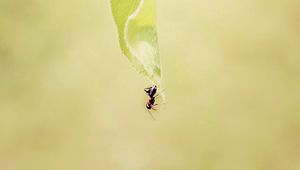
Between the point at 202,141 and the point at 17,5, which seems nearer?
the point at 202,141

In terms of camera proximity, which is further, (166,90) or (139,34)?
(166,90)

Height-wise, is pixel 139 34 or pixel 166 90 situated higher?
pixel 166 90

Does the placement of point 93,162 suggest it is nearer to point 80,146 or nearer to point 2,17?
point 80,146

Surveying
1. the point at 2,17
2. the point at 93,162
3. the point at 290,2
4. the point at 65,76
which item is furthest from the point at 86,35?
the point at 290,2

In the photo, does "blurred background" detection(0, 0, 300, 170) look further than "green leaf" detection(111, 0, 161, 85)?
Yes
